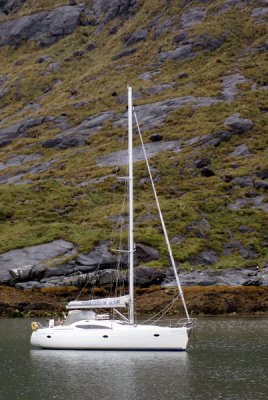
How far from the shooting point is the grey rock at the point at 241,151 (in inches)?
4481

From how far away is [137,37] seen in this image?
170750mm

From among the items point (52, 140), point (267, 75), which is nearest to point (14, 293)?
point (52, 140)

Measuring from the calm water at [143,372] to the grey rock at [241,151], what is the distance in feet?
218

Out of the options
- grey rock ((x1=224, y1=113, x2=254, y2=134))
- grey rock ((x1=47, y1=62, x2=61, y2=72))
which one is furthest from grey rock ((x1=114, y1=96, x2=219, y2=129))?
grey rock ((x1=47, y1=62, x2=61, y2=72))

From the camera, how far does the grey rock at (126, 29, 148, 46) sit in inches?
6710

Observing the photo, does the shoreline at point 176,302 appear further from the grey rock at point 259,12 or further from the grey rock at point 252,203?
the grey rock at point 259,12

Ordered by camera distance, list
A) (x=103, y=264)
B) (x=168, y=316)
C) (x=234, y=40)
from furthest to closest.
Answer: (x=234, y=40) < (x=103, y=264) < (x=168, y=316)

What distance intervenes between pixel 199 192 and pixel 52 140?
4502cm

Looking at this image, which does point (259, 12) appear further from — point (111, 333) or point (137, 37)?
point (111, 333)

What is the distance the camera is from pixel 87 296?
70.6m

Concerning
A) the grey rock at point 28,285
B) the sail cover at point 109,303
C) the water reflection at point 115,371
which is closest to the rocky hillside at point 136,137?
the grey rock at point 28,285

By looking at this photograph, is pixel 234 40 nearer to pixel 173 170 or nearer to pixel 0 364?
pixel 173 170

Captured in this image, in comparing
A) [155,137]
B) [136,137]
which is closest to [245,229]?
[155,137]

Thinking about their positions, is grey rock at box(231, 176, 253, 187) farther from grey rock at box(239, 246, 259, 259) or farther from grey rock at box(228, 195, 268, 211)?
grey rock at box(239, 246, 259, 259)
